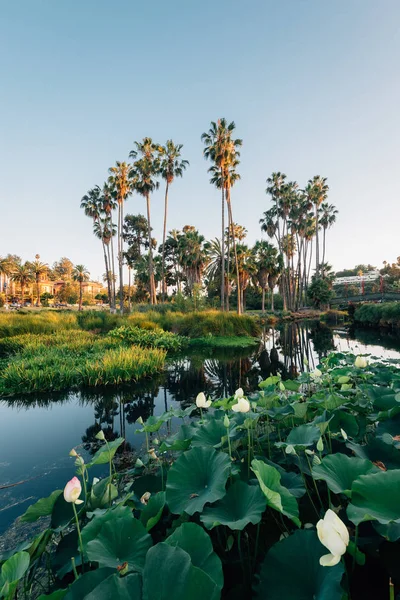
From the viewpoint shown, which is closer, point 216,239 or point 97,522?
point 97,522

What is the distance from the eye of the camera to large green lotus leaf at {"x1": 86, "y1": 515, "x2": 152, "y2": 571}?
1.07 meters

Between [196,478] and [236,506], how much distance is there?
10.7 inches

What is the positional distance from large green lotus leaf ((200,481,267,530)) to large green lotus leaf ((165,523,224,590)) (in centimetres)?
16

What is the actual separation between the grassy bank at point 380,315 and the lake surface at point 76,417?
19.2 m

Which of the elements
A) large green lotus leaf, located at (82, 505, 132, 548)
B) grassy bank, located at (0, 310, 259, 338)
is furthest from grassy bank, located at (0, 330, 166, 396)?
large green lotus leaf, located at (82, 505, 132, 548)

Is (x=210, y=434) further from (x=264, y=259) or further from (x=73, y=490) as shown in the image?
(x=264, y=259)

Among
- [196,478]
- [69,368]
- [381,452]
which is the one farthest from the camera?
[69,368]

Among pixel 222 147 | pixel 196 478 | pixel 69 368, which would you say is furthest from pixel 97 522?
pixel 222 147

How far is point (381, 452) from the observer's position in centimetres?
161

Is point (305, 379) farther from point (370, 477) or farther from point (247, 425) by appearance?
point (370, 477)

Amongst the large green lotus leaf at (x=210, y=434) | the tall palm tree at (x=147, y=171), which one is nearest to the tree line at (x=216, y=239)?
the tall palm tree at (x=147, y=171)

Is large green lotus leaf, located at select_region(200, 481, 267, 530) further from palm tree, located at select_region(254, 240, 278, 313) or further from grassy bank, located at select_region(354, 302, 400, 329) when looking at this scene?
palm tree, located at select_region(254, 240, 278, 313)

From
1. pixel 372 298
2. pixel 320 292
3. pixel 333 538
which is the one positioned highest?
pixel 320 292

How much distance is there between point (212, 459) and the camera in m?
1.54
